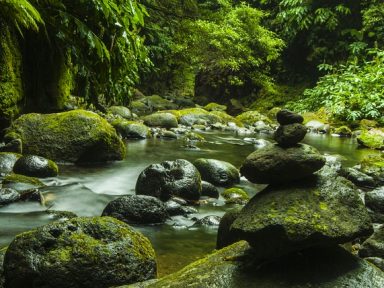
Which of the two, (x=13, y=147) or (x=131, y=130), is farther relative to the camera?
(x=131, y=130)

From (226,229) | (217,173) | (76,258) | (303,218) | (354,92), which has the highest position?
(354,92)

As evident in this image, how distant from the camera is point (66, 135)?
8148 mm

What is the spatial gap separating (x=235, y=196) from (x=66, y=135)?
3426mm

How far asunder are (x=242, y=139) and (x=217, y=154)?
357 cm

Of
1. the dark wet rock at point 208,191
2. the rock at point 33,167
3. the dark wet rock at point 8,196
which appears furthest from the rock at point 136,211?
the rock at point 33,167

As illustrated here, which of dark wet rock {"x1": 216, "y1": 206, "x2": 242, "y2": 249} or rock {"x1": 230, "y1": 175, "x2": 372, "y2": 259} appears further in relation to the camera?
dark wet rock {"x1": 216, "y1": 206, "x2": 242, "y2": 249}

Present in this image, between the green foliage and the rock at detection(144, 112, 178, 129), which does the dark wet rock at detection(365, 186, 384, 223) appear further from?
the green foliage

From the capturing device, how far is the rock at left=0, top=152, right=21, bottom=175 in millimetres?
6762

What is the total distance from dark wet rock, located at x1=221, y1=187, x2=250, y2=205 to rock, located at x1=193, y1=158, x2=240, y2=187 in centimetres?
57

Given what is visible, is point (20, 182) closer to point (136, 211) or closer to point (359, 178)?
point (136, 211)

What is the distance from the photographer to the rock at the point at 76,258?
10.1 ft

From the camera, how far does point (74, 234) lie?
325 cm

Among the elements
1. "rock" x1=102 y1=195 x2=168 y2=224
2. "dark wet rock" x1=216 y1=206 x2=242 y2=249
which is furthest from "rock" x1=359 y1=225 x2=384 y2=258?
"rock" x1=102 y1=195 x2=168 y2=224

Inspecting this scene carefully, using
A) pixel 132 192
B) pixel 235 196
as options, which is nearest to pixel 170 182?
pixel 132 192
